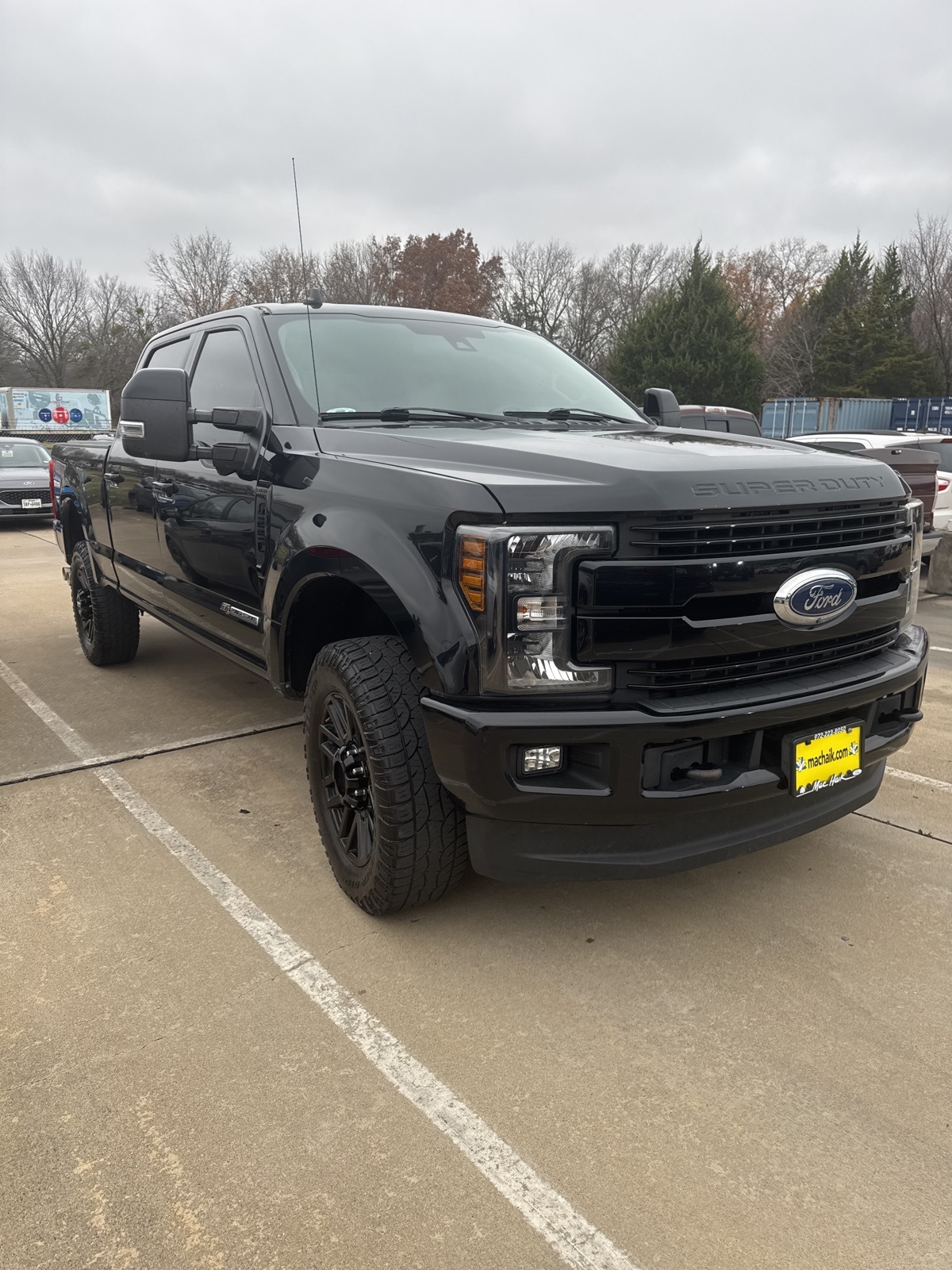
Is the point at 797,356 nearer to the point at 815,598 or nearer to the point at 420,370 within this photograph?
the point at 420,370

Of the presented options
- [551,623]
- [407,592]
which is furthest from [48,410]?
[551,623]

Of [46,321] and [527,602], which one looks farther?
[46,321]

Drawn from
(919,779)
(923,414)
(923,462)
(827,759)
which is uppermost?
(923,462)

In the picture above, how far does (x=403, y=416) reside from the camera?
3.25m

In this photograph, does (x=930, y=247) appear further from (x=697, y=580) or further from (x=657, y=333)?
(x=697, y=580)

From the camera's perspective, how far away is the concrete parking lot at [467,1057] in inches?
68.9

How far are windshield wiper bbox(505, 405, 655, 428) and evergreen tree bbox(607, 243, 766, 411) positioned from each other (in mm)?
27092

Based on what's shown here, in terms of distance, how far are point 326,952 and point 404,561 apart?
1.17m

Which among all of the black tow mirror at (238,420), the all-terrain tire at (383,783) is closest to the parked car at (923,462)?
the black tow mirror at (238,420)

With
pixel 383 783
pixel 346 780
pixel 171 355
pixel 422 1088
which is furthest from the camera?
pixel 171 355

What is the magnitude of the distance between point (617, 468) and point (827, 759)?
100 cm

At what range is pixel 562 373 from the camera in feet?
13.1

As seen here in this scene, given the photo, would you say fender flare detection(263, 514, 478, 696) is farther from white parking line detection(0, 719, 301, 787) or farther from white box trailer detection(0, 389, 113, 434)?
white box trailer detection(0, 389, 113, 434)

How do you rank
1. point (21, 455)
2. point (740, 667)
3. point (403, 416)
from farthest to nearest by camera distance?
point (21, 455) → point (403, 416) → point (740, 667)
